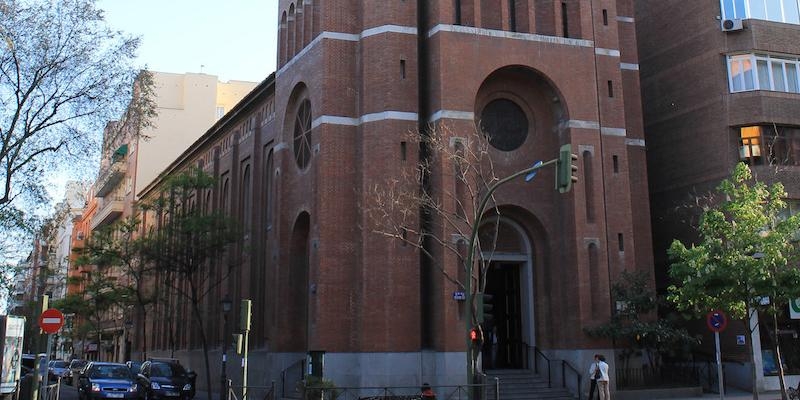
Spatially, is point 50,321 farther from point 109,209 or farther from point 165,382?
point 109,209

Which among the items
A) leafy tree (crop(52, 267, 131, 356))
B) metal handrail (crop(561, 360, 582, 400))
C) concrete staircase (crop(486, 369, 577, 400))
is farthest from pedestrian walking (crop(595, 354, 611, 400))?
leafy tree (crop(52, 267, 131, 356))

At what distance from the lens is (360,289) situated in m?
27.7

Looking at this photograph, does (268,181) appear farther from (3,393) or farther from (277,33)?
(3,393)

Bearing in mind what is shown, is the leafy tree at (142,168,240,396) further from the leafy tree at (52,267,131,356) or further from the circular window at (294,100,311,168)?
the leafy tree at (52,267,131,356)

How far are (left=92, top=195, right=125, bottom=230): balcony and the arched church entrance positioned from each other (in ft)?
170

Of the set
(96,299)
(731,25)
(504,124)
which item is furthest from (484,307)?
(96,299)

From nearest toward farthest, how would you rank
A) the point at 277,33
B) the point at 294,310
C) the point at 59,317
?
the point at 59,317
the point at 294,310
the point at 277,33

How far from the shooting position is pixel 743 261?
2227 centimetres

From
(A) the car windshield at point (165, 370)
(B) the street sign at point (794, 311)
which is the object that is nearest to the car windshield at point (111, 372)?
(A) the car windshield at point (165, 370)

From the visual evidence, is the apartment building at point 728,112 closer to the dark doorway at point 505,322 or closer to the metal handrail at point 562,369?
the metal handrail at point 562,369

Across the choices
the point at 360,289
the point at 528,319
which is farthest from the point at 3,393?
the point at 528,319

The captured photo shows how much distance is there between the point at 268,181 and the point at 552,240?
16224 millimetres

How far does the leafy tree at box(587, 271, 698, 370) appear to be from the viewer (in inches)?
1077

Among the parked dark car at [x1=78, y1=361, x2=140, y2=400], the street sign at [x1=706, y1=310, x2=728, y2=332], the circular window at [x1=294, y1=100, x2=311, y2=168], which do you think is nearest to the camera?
the street sign at [x1=706, y1=310, x2=728, y2=332]
